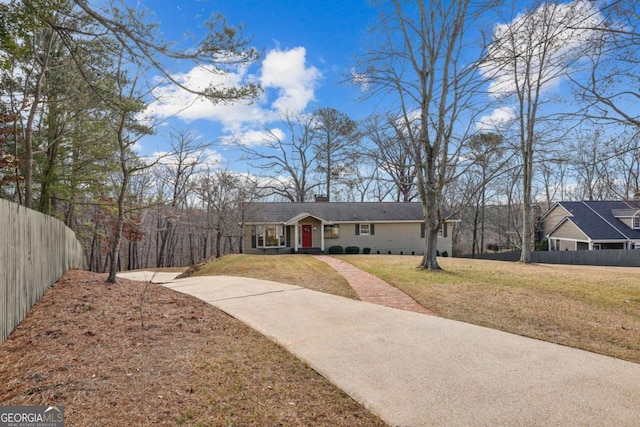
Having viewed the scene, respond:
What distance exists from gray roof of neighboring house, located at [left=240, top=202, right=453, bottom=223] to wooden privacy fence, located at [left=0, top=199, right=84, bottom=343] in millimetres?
15964

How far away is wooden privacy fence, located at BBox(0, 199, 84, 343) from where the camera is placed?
436cm

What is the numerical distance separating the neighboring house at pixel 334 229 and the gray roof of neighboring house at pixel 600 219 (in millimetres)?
11055

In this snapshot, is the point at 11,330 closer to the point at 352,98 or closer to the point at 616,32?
the point at 616,32

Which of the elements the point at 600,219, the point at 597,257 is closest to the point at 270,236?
the point at 597,257

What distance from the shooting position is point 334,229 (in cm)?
2425

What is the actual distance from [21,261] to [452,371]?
6.35 metres

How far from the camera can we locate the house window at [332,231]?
A: 24094 millimetres

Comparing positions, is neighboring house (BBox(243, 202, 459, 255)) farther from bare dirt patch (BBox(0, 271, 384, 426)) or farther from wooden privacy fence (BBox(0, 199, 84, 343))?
bare dirt patch (BBox(0, 271, 384, 426))

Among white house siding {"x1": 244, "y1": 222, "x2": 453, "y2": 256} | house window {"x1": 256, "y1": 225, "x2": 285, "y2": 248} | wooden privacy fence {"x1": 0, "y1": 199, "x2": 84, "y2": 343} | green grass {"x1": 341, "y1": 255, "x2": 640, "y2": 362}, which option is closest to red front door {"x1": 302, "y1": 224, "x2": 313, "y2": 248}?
white house siding {"x1": 244, "y1": 222, "x2": 453, "y2": 256}

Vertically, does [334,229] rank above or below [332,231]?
above

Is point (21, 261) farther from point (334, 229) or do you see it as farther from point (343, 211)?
point (343, 211)

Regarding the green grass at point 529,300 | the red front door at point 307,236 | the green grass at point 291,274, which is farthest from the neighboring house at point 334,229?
the green grass at point 529,300

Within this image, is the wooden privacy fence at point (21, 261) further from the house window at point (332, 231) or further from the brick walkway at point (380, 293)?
the house window at point (332, 231)

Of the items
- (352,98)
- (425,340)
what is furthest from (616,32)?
(352,98)
